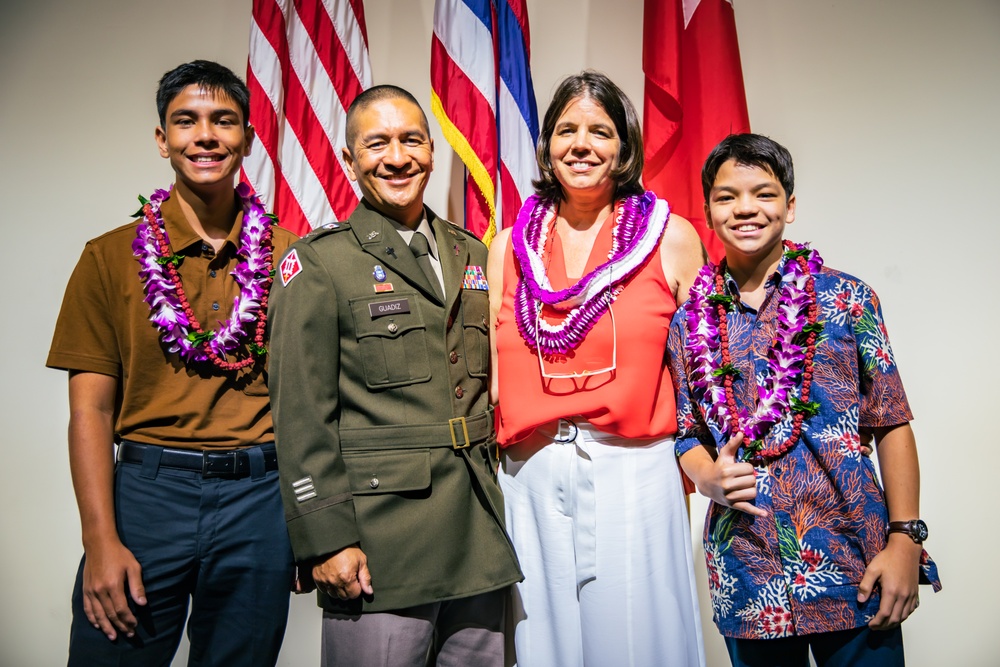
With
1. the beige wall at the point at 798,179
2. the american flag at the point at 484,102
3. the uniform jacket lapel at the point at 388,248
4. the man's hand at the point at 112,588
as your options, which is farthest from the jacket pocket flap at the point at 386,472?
the beige wall at the point at 798,179

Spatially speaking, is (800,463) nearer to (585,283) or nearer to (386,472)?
(585,283)

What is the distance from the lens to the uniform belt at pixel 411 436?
1721mm

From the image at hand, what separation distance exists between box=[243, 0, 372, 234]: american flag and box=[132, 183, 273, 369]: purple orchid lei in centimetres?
91

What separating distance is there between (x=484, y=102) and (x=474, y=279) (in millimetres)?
1123

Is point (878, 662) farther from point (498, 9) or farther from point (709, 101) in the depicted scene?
point (498, 9)

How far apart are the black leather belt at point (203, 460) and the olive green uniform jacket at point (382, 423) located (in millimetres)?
206

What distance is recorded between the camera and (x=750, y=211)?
67.8 inches

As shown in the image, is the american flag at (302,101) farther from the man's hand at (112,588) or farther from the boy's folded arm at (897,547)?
the boy's folded arm at (897,547)

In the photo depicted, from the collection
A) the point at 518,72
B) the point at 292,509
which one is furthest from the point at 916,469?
the point at 518,72

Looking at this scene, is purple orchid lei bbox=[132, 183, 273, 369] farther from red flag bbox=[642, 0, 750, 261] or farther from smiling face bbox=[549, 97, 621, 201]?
red flag bbox=[642, 0, 750, 261]

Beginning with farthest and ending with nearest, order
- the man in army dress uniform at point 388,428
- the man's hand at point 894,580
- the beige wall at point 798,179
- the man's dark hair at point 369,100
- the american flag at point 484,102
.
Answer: the beige wall at point 798,179, the american flag at point 484,102, the man's dark hair at point 369,100, the man in army dress uniform at point 388,428, the man's hand at point 894,580

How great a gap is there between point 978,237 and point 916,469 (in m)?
1.73

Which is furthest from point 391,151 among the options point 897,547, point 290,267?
point 897,547

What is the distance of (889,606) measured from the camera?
156 centimetres
